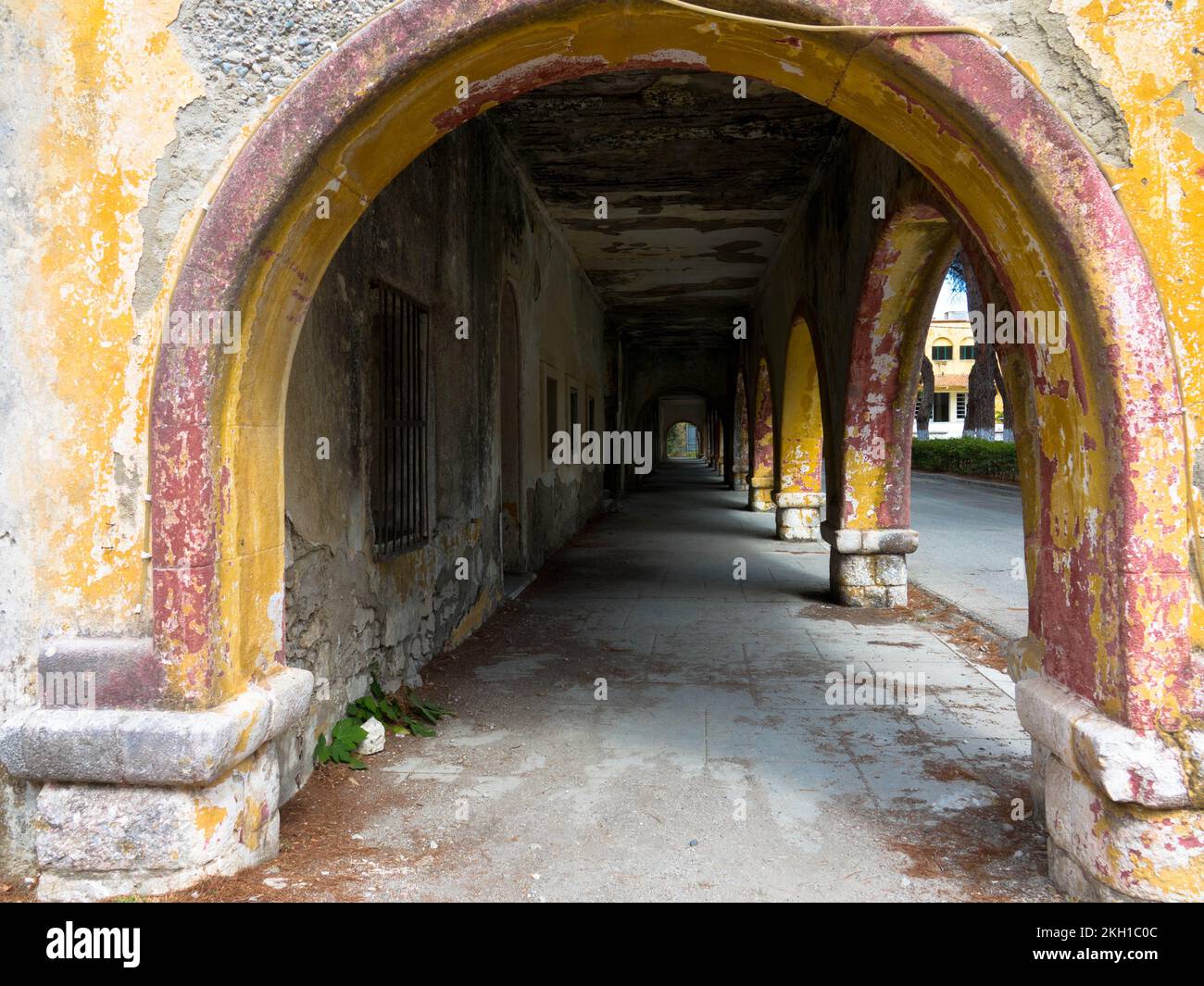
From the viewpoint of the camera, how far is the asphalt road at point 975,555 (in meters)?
6.87

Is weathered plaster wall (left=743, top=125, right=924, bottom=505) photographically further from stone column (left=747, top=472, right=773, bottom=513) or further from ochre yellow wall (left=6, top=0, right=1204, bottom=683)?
stone column (left=747, top=472, right=773, bottom=513)

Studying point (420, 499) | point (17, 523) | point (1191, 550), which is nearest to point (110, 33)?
point (17, 523)

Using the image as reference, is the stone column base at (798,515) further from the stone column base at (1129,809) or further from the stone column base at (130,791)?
the stone column base at (130,791)

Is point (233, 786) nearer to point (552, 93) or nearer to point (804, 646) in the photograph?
point (804, 646)

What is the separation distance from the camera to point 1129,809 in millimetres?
2303

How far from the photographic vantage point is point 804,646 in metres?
5.71

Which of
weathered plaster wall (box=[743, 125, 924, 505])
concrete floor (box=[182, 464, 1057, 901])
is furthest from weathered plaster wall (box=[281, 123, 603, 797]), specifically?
weathered plaster wall (box=[743, 125, 924, 505])

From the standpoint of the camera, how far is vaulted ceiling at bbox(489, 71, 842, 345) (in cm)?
598

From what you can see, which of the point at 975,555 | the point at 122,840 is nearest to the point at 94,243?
the point at 122,840

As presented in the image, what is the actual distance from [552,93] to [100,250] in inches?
159

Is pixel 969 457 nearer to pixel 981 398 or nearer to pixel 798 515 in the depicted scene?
pixel 981 398

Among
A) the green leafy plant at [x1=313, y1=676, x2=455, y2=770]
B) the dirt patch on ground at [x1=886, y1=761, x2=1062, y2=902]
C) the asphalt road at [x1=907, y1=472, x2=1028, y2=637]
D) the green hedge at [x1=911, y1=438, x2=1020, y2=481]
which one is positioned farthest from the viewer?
the green hedge at [x1=911, y1=438, x2=1020, y2=481]

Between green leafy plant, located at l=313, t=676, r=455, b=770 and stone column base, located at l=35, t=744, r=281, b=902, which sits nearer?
stone column base, located at l=35, t=744, r=281, b=902

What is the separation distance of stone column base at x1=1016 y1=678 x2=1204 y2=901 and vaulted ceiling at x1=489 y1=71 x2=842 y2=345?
4605mm
